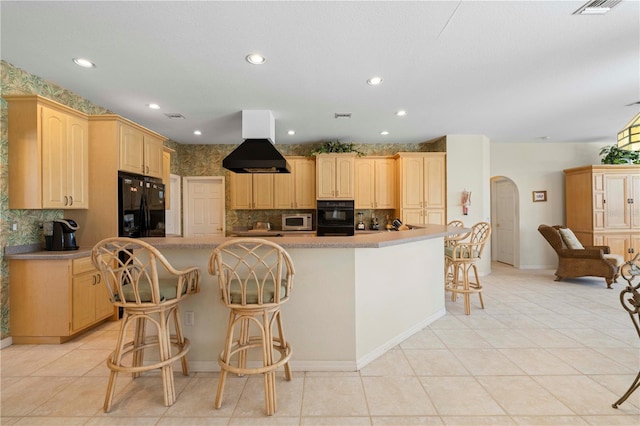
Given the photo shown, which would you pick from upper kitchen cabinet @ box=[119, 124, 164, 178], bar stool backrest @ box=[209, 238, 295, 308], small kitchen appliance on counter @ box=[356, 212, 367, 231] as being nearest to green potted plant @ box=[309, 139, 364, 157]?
small kitchen appliance on counter @ box=[356, 212, 367, 231]

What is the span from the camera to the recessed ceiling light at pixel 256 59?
2572mm

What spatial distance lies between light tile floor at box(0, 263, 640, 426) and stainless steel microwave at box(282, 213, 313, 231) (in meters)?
3.24

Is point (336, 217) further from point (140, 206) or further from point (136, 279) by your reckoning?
point (136, 279)

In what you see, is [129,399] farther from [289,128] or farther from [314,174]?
[314,174]

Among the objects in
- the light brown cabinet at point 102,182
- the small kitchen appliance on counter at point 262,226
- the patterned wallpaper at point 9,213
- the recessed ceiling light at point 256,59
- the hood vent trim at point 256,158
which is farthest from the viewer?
the small kitchen appliance on counter at point 262,226

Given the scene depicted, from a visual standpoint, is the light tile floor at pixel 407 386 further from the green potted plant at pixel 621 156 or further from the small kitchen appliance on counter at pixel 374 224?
the green potted plant at pixel 621 156

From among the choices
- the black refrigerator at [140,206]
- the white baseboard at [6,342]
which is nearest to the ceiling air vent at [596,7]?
the black refrigerator at [140,206]

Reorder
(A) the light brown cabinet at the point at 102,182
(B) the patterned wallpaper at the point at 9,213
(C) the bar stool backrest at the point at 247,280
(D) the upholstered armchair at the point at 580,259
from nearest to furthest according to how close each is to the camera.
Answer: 1. (C) the bar stool backrest at the point at 247,280
2. (B) the patterned wallpaper at the point at 9,213
3. (A) the light brown cabinet at the point at 102,182
4. (D) the upholstered armchair at the point at 580,259

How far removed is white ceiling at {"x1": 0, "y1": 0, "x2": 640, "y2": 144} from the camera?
205 centimetres

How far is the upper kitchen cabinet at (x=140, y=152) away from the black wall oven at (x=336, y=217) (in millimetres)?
2765

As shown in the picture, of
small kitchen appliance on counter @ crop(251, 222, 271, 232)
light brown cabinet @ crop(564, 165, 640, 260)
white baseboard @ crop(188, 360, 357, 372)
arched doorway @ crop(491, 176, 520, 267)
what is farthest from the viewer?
arched doorway @ crop(491, 176, 520, 267)

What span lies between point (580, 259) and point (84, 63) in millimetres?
7354

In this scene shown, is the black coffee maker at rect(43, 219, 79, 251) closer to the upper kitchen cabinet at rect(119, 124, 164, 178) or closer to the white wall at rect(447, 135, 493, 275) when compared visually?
the upper kitchen cabinet at rect(119, 124, 164, 178)

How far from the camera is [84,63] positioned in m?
2.69
